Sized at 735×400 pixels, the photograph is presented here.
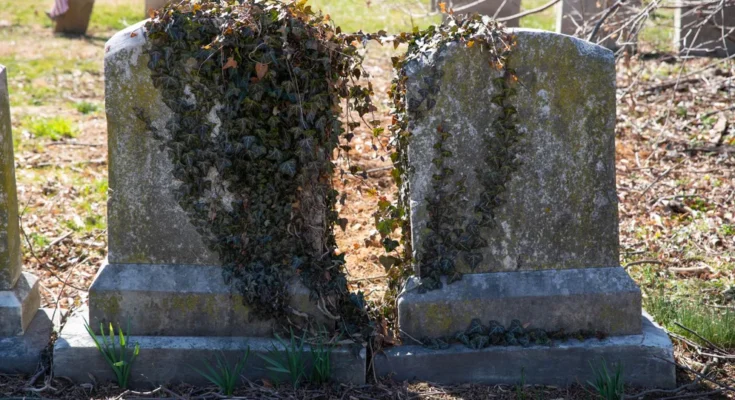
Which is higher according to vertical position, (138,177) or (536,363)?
(138,177)

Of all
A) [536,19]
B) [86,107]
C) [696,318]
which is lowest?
[696,318]

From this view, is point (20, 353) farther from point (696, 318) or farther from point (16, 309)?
point (696, 318)

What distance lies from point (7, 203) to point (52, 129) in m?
4.30

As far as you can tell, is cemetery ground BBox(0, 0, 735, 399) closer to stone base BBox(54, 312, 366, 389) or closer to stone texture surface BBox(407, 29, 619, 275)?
stone base BBox(54, 312, 366, 389)

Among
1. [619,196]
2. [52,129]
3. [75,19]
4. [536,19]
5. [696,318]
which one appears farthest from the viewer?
[536,19]

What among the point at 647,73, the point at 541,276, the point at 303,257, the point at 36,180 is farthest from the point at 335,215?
the point at 647,73

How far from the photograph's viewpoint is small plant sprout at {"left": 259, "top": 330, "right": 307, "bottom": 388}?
3.54 meters

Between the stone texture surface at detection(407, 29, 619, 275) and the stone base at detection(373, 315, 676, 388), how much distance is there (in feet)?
1.21

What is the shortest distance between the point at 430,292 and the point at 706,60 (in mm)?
7764

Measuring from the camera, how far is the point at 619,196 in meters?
6.27

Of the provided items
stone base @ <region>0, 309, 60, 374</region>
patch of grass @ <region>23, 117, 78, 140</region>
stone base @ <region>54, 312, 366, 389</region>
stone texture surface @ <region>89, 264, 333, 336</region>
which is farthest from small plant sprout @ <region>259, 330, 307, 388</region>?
patch of grass @ <region>23, 117, 78, 140</region>

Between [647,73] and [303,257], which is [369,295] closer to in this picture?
[303,257]

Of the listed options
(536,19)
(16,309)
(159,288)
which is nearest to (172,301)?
(159,288)

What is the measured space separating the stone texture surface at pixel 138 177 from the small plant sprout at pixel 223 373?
1.45ft
